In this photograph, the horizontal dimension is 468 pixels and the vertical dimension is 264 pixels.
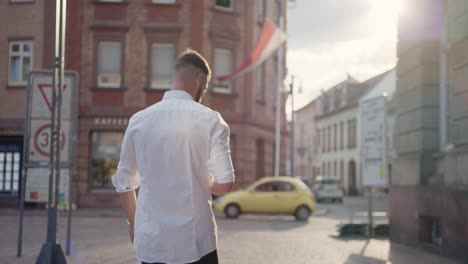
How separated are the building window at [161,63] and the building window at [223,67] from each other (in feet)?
6.20

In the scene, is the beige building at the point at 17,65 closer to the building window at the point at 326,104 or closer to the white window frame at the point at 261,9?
the white window frame at the point at 261,9

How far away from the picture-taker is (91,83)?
86.8 feet

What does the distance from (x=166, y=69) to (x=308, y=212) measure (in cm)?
878

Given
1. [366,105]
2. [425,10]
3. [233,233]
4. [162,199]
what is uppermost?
[425,10]

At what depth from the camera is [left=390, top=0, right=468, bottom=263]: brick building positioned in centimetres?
982

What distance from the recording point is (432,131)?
1177 cm

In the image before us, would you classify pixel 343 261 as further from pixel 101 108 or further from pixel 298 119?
pixel 298 119

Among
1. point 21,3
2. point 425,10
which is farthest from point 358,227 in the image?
point 21,3

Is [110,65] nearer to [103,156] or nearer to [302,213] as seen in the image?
[103,156]

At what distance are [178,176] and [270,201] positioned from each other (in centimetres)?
1935

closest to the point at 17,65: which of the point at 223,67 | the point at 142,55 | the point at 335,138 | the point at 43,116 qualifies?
the point at 142,55

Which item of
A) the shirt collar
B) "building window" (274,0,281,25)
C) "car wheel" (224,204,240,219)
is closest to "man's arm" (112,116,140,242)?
the shirt collar

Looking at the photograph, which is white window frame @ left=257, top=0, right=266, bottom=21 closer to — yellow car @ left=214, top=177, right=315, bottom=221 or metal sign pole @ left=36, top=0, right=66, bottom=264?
yellow car @ left=214, top=177, right=315, bottom=221

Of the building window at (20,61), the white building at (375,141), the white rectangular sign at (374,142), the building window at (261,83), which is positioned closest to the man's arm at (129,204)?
the white building at (375,141)
